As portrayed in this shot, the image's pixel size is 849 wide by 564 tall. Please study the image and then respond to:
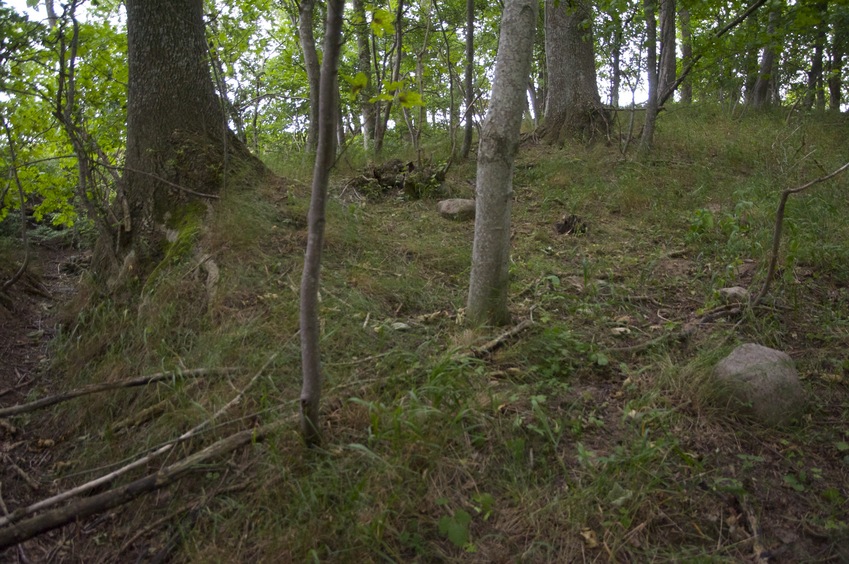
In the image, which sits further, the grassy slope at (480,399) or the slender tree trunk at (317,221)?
the grassy slope at (480,399)

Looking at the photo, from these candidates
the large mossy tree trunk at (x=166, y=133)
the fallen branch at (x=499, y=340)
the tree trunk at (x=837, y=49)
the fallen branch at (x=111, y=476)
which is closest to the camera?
the fallen branch at (x=111, y=476)

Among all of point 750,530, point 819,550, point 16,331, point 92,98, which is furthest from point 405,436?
point 92,98

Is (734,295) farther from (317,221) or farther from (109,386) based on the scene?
(109,386)

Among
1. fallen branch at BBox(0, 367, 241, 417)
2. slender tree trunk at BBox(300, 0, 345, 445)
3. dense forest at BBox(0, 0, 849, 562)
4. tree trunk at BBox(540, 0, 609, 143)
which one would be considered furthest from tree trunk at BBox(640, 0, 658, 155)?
fallen branch at BBox(0, 367, 241, 417)

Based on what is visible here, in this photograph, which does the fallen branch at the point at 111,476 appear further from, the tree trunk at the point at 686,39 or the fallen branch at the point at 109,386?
the tree trunk at the point at 686,39

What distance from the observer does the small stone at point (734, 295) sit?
3840 mm

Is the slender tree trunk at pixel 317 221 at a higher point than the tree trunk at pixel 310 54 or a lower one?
lower

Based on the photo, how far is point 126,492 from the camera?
94.9 inches

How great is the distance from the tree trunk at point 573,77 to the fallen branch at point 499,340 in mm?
5403

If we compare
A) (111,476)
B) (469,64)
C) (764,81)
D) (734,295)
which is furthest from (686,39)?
(111,476)

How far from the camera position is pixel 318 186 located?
2.24m

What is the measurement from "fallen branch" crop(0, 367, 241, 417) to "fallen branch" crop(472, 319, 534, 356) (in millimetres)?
1352

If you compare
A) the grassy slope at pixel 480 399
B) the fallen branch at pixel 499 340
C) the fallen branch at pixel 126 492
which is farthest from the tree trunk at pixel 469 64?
the fallen branch at pixel 126 492

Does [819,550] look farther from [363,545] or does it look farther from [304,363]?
[304,363]
